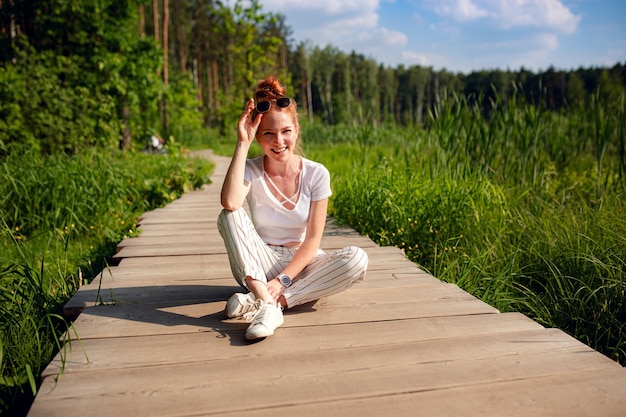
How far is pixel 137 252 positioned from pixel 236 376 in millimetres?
1924

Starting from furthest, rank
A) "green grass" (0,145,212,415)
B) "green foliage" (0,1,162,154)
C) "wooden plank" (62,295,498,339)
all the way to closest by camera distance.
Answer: "green foliage" (0,1,162,154) → "green grass" (0,145,212,415) → "wooden plank" (62,295,498,339)

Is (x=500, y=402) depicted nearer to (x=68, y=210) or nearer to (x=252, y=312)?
(x=252, y=312)

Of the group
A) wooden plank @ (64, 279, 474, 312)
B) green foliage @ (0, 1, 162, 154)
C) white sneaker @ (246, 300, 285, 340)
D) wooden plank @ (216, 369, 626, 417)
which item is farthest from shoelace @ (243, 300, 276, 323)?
green foliage @ (0, 1, 162, 154)

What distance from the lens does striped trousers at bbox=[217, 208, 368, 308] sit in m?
2.02

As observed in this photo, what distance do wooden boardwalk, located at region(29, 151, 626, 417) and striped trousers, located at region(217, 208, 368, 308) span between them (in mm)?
94

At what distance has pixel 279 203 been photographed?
7.15 ft

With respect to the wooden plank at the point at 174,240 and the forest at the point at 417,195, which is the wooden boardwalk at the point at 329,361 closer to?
the forest at the point at 417,195

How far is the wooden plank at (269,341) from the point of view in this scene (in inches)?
62.6

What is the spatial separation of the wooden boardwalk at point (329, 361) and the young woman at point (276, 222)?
0.38ft

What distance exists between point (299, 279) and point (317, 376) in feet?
2.39

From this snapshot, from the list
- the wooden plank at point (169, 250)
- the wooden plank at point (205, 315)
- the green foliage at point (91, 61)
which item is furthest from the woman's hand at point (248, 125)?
the green foliage at point (91, 61)

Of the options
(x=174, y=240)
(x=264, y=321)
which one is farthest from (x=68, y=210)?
(x=264, y=321)

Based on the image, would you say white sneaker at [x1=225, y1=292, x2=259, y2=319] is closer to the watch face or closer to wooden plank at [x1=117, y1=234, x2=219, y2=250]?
the watch face

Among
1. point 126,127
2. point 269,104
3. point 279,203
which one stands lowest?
point 279,203
